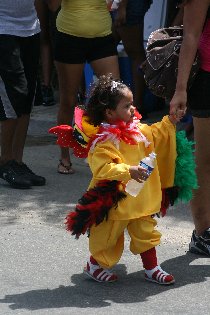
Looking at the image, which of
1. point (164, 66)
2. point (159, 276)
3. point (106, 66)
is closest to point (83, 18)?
point (106, 66)

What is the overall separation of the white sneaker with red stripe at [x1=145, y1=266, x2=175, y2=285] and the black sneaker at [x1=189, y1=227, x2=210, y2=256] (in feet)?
1.60

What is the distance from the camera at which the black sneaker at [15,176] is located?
22.2 ft

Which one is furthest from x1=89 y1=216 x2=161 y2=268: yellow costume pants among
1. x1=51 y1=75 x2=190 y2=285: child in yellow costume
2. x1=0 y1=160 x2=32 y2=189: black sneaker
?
x1=0 y1=160 x2=32 y2=189: black sneaker

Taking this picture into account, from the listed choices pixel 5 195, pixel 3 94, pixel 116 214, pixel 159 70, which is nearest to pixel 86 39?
pixel 3 94

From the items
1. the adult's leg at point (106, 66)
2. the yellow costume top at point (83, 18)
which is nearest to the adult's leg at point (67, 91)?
the adult's leg at point (106, 66)

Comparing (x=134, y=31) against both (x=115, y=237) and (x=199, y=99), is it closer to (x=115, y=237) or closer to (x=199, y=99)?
(x=199, y=99)

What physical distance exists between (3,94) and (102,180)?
2.25 metres

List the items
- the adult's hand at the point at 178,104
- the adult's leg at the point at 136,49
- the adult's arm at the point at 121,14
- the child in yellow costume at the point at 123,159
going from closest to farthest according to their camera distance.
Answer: the child in yellow costume at the point at 123,159 → the adult's hand at the point at 178,104 → the adult's arm at the point at 121,14 → the adult's leg at the point at 136,49

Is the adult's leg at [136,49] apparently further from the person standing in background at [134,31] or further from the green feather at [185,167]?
the green feather at [185,167]

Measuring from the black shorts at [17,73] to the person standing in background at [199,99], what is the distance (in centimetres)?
194

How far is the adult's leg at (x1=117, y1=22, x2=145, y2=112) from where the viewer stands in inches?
345

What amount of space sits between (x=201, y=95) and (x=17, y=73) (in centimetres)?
203

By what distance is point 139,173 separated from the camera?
4.48 m

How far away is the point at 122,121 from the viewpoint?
15.7 feet
